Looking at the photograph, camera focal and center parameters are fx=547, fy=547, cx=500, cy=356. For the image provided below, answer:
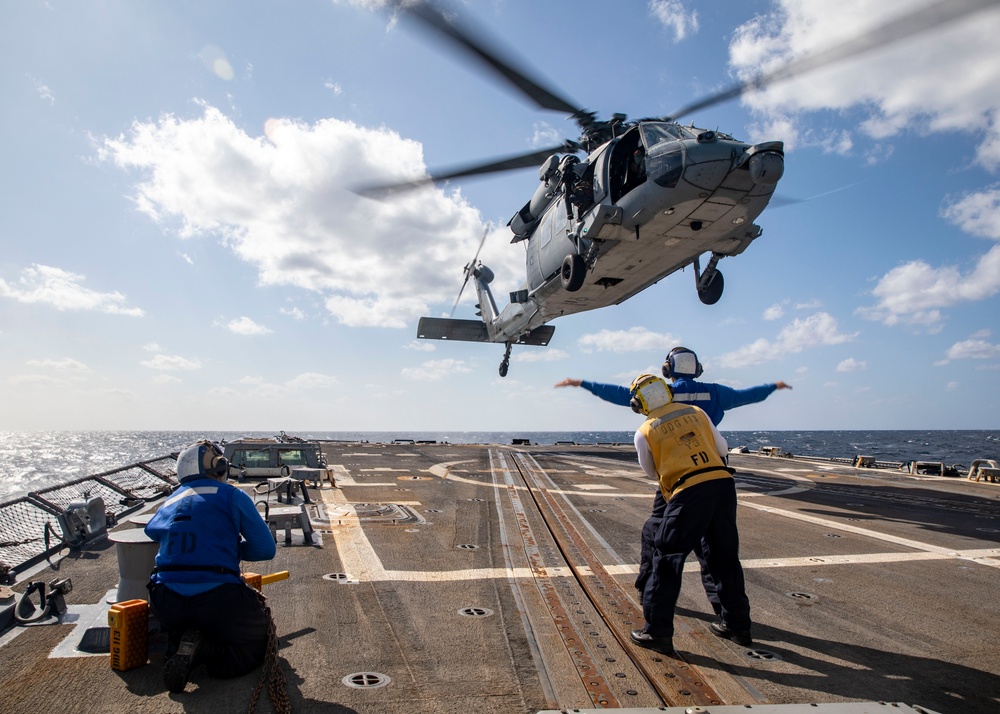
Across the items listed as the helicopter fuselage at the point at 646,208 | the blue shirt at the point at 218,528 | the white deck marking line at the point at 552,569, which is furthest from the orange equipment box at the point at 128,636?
the helicopter fuselage at the point at 646,208

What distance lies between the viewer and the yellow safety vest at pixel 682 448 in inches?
182

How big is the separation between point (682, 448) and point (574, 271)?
12304 millimetres

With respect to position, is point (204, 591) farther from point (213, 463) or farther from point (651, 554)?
point (651, 554)

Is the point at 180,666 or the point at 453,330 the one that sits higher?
the point at 453,330

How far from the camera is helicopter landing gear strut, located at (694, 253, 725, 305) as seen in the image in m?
17.1

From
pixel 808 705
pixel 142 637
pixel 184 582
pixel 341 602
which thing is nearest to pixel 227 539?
pixel 184 582

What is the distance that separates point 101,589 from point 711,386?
7029 millimetres

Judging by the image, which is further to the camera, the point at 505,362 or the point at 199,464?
the point at 505,362

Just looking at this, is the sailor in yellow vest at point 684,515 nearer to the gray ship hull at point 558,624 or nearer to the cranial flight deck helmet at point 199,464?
the gray ship hull at point 558,624

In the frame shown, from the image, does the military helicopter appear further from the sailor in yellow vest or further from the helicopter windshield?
the sailor in yellow vest

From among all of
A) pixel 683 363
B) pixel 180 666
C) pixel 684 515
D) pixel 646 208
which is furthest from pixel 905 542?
pixel 180 666

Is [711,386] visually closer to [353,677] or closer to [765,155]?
[353,677]

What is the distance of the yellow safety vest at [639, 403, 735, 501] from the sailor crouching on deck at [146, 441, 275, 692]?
3.39 metres

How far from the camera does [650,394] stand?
4.87m
